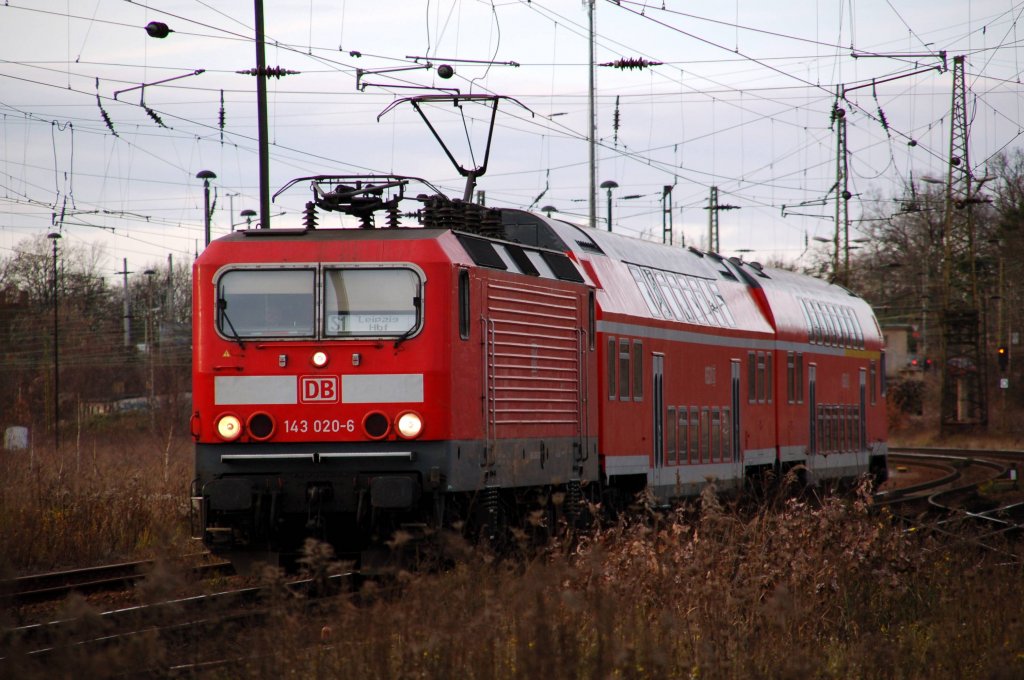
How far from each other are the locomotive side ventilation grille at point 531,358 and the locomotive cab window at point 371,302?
3.22 feet

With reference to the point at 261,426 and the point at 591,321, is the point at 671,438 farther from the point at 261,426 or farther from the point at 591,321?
the point at 261,426

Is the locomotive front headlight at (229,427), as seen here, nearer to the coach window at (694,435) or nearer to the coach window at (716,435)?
the coach window at (694,435)

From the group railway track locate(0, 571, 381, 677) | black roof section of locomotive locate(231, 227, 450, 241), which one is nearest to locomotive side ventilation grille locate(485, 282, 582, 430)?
black roof section of locomotive locate(231, 227, 450, 241)

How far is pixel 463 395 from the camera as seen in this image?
1127 cm

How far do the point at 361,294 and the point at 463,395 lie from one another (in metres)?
1.23

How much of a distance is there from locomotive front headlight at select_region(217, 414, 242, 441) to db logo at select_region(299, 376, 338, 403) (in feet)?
1.87

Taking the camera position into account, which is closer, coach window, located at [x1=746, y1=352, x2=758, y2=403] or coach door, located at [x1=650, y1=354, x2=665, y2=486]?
coach door, located at [x1=650, y1=354, x2=665, y2=486]

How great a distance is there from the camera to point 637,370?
15.8m

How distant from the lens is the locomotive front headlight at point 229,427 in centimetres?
1100

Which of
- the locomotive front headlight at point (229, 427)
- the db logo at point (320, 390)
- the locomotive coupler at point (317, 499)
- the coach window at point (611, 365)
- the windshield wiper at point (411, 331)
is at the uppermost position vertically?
the windshield wiper at point (411, 331)

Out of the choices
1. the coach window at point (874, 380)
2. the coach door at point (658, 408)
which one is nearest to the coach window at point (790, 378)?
the coach window at point (874, 380)

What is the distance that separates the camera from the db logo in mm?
11000

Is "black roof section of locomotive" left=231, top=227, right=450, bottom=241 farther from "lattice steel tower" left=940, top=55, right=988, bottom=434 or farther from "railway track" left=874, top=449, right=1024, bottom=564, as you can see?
"lattice steel tower" left=940, top=55, right=988, bottom=434

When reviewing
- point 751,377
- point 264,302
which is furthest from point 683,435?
point 264,302
